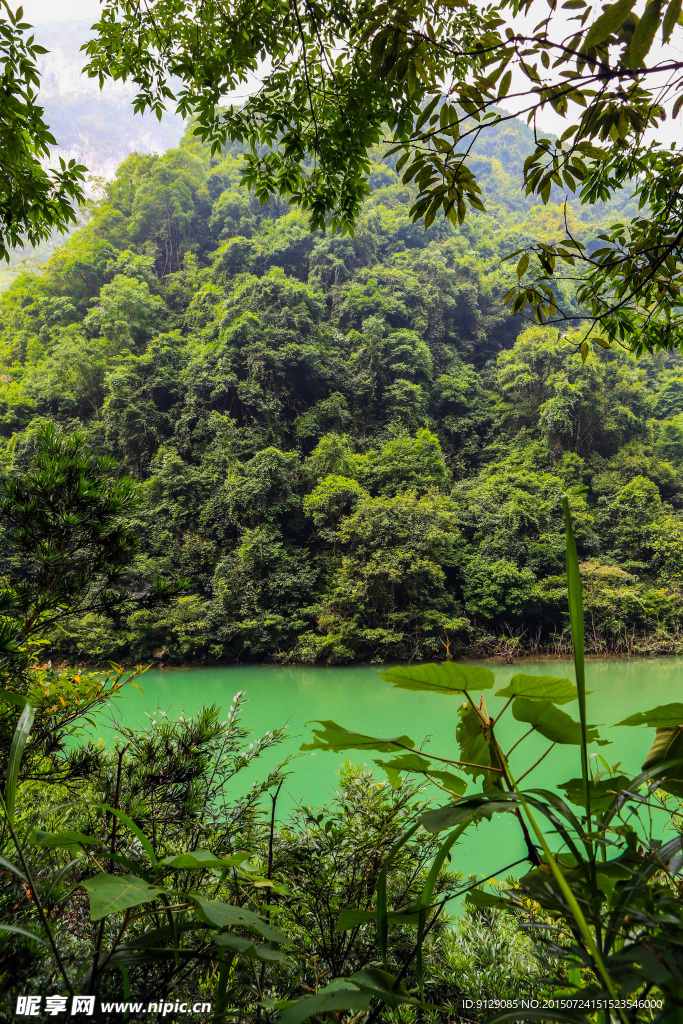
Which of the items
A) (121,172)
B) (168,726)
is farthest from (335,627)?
(121,172)

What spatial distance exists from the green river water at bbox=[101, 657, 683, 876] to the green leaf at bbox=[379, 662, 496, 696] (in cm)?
175

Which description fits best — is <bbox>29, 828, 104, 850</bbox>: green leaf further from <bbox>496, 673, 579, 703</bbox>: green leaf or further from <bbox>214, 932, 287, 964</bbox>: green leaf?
<bbox>496, 673, 579, 703</bbox>: green leaf

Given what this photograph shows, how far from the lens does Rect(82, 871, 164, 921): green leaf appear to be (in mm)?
249

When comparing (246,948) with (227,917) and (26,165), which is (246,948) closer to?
(227,917)

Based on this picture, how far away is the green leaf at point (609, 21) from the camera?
1.51 ft

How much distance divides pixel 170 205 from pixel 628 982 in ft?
55.8

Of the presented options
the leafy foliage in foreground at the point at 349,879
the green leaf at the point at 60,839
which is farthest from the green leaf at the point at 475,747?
the green leaf at the point at 60,839

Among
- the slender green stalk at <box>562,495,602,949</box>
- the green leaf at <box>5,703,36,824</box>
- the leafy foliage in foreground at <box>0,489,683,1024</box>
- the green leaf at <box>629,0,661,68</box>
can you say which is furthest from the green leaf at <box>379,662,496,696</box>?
the green leaf at <box>629,0,661,68</box>

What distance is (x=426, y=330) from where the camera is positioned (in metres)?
12.4

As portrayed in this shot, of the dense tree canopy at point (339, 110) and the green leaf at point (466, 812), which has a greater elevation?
the dense tree canopy at point (339, 110)

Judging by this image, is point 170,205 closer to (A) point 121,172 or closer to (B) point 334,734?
(A) point 121,172

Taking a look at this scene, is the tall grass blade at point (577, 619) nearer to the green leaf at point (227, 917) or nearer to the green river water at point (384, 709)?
the green leaf at point (227, 917)

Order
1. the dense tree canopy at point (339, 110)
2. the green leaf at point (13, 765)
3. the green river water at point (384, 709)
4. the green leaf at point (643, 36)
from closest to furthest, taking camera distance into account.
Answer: the green leaf at point (13, 765), the green leaf at point (643, 36), the dense tree canopy at point (339, 110), the green river water at point (384, 709)

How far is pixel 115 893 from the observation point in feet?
0.89
